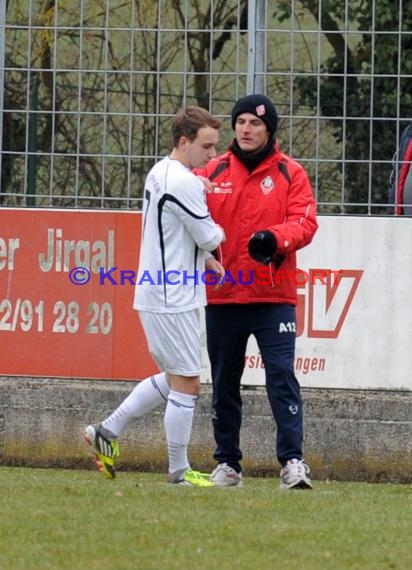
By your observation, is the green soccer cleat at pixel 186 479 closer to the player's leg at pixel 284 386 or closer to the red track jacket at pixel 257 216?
the player's leg at pixel 284 386

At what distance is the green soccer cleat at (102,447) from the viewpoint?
891 cm

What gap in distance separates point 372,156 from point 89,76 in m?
1.92

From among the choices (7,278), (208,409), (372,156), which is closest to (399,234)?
(372,156)

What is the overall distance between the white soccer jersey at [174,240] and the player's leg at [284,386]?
1.33 feet

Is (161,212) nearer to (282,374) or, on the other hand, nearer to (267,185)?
(267,185)

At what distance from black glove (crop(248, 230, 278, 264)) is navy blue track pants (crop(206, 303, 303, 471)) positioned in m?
0.36

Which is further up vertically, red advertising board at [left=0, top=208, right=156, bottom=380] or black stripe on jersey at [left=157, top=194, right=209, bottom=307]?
black stripe on jersey at [left=157, top=194, right=209, bottom=307]

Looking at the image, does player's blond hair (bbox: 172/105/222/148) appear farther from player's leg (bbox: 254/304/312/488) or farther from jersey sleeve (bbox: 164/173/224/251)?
player's leg (bbox: 254/304/312/488)

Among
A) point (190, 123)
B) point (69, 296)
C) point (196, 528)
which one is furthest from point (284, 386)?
point (69, 296)

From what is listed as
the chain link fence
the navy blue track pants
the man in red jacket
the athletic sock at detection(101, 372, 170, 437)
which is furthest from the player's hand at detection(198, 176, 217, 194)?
the chain link fence

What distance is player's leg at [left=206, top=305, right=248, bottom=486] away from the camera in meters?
8.95

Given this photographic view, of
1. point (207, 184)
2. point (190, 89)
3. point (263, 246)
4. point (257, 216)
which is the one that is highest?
point (190, 89)

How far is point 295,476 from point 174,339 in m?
0.93

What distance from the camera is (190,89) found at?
441 inches
